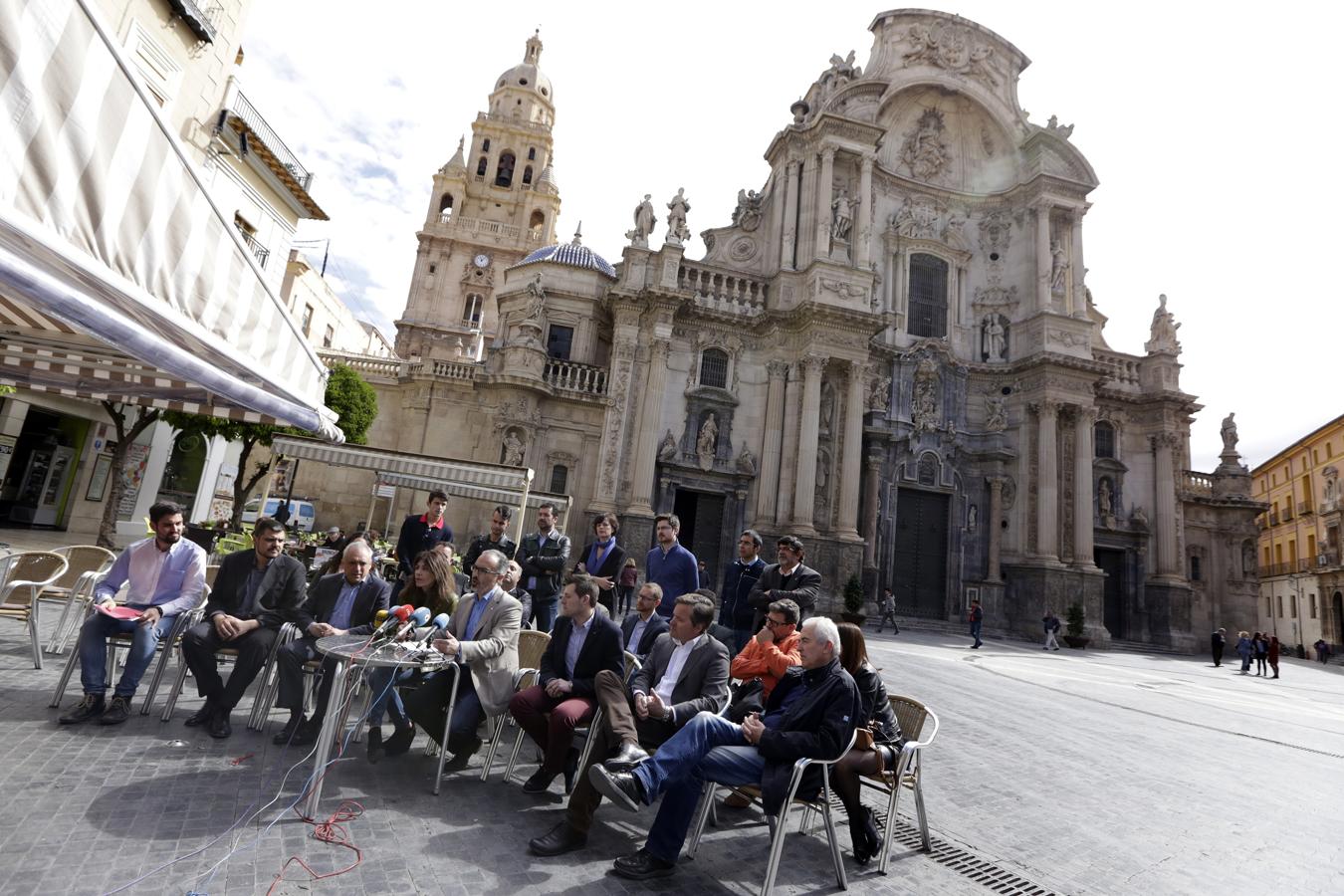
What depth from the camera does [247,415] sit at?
713 cm

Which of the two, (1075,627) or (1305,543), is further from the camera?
(1305,543)

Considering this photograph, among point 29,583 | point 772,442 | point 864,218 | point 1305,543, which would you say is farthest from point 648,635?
point 1305,543

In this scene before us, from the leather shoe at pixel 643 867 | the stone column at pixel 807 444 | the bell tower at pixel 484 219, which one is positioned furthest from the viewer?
the bell tower at pixel 484 219

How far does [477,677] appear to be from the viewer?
4.70m

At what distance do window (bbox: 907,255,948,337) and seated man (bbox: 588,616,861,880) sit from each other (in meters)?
24.2

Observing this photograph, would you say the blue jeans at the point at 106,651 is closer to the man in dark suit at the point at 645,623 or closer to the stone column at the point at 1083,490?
the man in dark suit at the point at 645,623

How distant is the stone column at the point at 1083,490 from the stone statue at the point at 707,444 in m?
13.9

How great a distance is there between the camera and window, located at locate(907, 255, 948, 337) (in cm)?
2592

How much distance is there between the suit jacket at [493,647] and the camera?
15.2 ft

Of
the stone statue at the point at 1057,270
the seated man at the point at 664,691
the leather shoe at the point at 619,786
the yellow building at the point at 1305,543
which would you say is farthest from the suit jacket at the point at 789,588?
the yellow building at the point at 1305,543

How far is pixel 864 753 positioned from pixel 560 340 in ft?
77.5

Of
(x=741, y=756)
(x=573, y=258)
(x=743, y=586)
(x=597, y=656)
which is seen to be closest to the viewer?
(x=741, y=756)

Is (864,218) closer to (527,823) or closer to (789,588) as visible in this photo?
(789,588)

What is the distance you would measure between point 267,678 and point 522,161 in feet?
158
